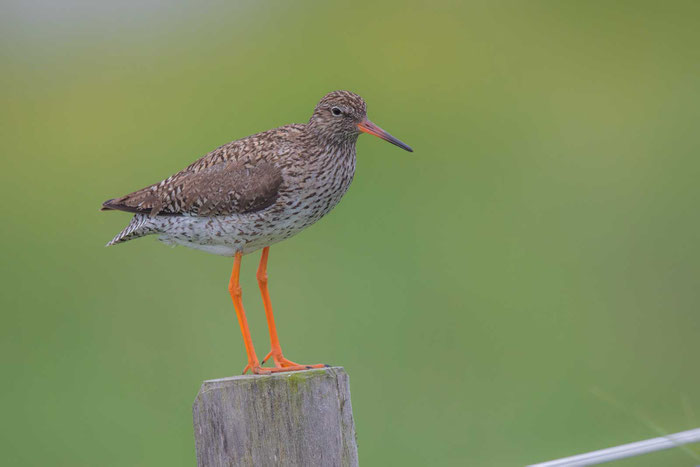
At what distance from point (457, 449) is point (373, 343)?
79.7 inches

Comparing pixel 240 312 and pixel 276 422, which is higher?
pixel 240 312

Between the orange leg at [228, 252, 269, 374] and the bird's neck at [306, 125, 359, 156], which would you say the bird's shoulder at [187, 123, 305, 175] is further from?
the orange leg at [228, 252, 269, 374]

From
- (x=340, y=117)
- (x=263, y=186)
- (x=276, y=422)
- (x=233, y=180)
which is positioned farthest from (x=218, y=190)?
(x=276, y=422)

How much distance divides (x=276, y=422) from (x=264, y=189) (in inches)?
66.9

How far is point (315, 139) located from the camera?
207 inches

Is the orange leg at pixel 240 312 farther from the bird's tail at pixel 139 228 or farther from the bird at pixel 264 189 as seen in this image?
the bird's tail at pixel 139 228

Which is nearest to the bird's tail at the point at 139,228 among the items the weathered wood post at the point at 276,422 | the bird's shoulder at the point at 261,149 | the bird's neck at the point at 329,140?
the bird's shoulder at the point at 261,149

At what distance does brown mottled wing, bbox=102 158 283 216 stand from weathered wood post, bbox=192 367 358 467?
1.54 m

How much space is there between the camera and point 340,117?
5.28m

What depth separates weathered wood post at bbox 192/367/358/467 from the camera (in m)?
3.65

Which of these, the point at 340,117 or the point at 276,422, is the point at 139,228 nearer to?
the point at 340,117

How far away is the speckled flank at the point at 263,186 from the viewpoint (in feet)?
16.6

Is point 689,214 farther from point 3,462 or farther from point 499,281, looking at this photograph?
point 3,462

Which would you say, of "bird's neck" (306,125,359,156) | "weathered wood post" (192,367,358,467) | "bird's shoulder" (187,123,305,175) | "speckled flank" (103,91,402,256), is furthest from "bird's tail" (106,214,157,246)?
"weathered wood post" (192,367,358,467)
